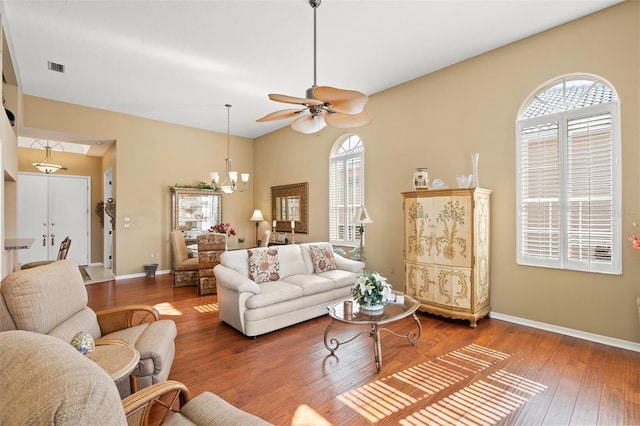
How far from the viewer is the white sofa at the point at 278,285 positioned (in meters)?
3.43

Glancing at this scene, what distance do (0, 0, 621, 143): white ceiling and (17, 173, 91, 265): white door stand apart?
10.8 feet

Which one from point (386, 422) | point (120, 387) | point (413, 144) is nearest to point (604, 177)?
point (413, 144)

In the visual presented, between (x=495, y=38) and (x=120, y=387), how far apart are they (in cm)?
511

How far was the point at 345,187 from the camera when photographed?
19.7 ft

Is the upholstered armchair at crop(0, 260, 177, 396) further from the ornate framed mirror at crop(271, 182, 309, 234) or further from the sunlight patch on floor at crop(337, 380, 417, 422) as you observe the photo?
the ornate framed mirror at crop(271, 182, 309, 234)

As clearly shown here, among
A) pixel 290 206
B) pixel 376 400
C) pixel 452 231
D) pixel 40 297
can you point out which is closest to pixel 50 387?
pixel 40 297

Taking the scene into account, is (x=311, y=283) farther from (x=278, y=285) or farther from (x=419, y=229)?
(x=419, y=229)

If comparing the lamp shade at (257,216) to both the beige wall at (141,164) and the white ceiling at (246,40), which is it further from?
the white ceiling at (246,40)

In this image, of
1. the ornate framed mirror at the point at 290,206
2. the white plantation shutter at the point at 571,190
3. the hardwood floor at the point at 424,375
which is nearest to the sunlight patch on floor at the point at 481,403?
the hardwood floor at the point at 424,375

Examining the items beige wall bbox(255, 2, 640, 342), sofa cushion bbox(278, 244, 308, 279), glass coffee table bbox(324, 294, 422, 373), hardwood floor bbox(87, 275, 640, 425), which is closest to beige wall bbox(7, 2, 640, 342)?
beige wall bbox(255, 2, 640, 342)

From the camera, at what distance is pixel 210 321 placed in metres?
3.99

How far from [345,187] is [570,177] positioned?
3.48 metres

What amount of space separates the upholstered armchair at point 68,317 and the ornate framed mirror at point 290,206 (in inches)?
175

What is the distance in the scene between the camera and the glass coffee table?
8.92ft
